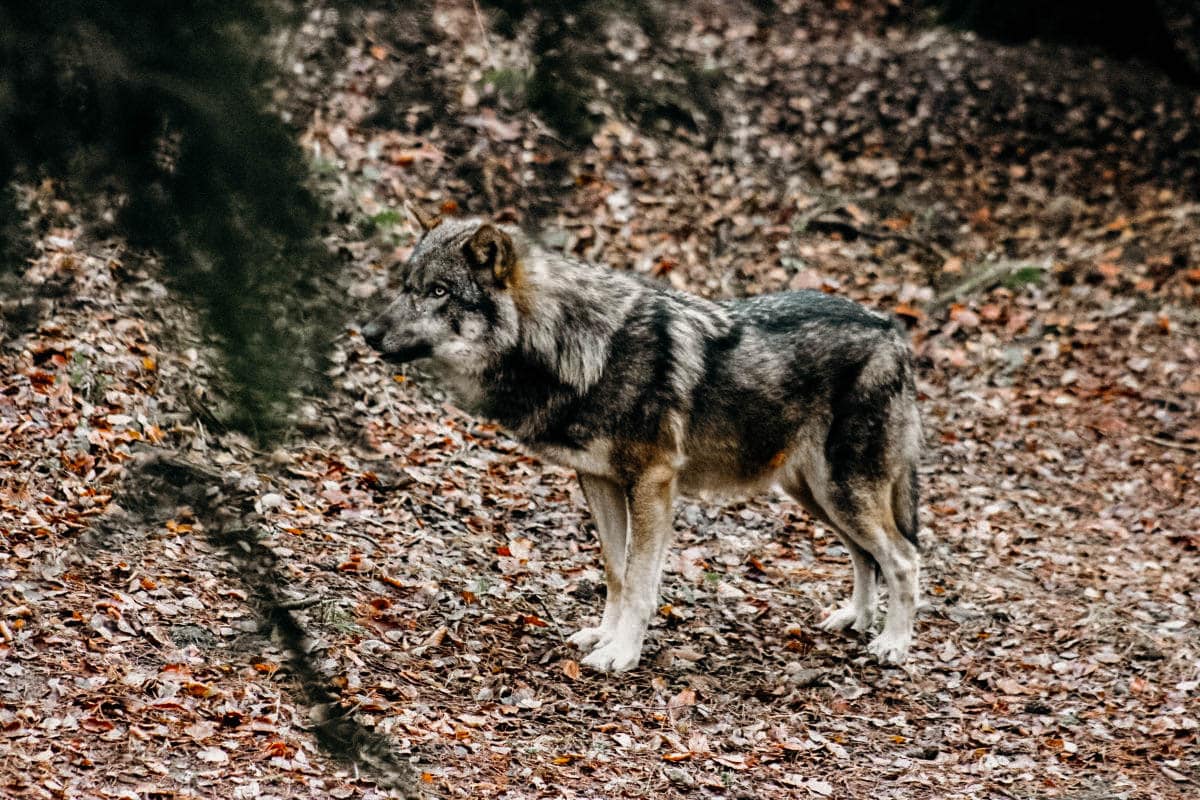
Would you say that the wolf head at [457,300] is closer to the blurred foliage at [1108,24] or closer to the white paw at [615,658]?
the white paw at [615,658]

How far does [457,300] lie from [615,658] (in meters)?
1.96

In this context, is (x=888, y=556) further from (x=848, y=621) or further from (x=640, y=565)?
(x=640, y=565)

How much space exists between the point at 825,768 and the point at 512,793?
1479 millimetres

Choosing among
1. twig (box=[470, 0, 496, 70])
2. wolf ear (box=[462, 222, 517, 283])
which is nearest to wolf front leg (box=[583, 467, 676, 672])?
wolf ear (box=[462, 222, 517, 283])

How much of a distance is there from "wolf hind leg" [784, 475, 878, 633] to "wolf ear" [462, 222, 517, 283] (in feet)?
6.70

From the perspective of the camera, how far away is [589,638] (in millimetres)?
6051

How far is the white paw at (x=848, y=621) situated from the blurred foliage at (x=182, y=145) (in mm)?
4981

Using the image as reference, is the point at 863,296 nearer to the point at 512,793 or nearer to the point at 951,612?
the point at 951,612

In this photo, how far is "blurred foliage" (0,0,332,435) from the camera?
6.89ft

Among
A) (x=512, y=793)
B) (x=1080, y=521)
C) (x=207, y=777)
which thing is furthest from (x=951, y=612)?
(x=207, y=777)

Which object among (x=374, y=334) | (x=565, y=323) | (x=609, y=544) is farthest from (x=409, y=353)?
(x=609, y=544)

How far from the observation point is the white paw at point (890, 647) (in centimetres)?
630

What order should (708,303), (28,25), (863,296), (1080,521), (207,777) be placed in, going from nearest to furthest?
(28,25) → (207,777) → (708,303) → (1080,521) → (863,296)

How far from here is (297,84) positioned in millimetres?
2408
